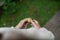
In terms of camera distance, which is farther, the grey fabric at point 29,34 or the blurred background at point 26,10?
the blurred background at point 26,10

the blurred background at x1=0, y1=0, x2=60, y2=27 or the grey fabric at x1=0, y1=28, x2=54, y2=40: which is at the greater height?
the blurred background at x1=0, y1=0, x2=60, y2=27

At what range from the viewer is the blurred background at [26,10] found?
89.0 inches

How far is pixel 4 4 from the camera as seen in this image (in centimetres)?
235

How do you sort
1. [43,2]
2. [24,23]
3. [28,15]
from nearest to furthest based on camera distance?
1. [24,23]
2. [28,15]
3. [43,2]

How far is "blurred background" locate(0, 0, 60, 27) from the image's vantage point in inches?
89.0

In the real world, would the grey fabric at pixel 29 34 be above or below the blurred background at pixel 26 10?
below

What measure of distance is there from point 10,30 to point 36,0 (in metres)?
1.62


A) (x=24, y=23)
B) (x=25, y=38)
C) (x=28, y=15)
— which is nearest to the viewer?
(x=25, y=38)

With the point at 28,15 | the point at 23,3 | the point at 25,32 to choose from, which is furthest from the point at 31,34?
the point at 23,3

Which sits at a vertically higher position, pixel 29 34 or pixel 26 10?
pixel 26 10

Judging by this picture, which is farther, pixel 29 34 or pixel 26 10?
pixel 26 10

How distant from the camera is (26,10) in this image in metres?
2.38

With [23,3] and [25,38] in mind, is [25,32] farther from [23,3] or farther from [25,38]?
[23,3]

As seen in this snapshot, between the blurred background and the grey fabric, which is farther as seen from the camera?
the blurred background
